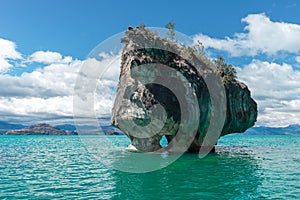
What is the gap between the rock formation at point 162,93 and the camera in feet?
114

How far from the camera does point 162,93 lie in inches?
1401

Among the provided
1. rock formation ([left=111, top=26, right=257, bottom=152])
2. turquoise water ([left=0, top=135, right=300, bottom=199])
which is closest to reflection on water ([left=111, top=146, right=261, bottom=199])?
turquoise water ([left=0, top=135, right=300, bottom=199])

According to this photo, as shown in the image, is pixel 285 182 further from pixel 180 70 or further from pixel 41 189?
pixel 180 70

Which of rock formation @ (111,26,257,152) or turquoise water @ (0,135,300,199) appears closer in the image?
turquoise water @ (0,135,300,199)

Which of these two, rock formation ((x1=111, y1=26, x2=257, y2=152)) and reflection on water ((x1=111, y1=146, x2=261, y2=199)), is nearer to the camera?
reflection on water ((x1=111, y1=146, x2=261, y2=199))

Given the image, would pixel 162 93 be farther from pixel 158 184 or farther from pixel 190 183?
pixel 158 184

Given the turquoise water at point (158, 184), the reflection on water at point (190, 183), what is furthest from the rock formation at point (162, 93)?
the reflection on water at point (190, 183)

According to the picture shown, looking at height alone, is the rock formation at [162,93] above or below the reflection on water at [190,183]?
above

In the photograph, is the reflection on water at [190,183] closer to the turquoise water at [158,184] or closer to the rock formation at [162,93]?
the turquoise water at [158,184]

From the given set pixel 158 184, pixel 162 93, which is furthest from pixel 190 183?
pixel 162 93

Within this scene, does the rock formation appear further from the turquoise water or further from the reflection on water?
the reflection on water

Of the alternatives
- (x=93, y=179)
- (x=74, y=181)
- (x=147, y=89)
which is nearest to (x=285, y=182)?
(x=93, y=179)

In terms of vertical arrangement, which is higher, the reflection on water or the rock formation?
the rock formation

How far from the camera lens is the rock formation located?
34625 mm
